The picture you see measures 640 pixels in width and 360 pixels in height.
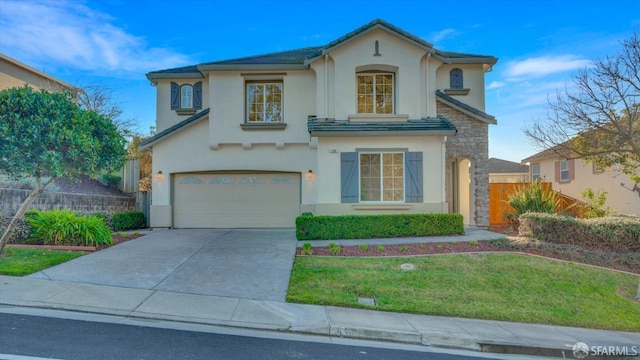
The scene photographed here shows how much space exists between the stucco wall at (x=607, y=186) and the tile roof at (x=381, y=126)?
7864mm

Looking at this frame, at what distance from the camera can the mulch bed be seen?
27.8 feet

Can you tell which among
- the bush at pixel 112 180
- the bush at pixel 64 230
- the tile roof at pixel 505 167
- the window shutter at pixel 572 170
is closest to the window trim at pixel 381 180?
the bush at pixel 64 230

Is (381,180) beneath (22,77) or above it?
beneath

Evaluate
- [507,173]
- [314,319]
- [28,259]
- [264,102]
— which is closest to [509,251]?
[314,319]

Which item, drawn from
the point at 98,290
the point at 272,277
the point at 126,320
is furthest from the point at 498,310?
the point at 98,290

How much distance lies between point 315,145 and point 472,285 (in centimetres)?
808

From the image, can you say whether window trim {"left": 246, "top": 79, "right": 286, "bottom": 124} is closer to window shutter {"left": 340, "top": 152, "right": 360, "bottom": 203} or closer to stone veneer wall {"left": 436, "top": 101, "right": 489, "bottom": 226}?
window shutter {"left": 340, "top": 152, "right": 360, "bottom": 203}

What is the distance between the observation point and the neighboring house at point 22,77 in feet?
Result: 58.3

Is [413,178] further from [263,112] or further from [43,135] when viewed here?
[43,135]

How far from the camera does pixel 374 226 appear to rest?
35.8ft

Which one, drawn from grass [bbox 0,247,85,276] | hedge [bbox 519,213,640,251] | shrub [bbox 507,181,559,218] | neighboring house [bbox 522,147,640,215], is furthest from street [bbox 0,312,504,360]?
neighboring house [bbox 522,147,640,215]

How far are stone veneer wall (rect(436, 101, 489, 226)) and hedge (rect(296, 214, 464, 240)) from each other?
3.00 meters

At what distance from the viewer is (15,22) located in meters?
12.6

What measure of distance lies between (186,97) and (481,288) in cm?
1367
